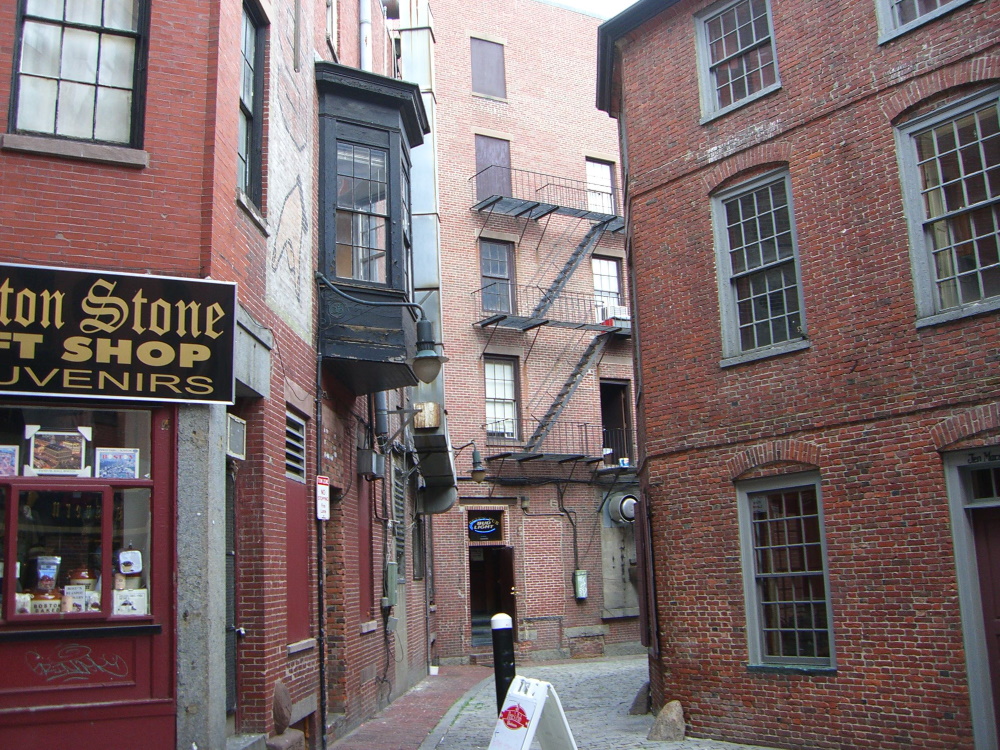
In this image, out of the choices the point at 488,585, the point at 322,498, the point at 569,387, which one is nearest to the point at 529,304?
the point at 569,387

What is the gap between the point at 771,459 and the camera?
11195 millimetres

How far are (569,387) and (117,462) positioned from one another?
18741 mm

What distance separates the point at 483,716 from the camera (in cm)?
1390

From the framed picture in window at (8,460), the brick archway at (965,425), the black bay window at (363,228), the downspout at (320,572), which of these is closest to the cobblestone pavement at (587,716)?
the downspout at (320,572)

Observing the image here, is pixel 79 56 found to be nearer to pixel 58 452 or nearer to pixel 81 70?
pixel 81 70

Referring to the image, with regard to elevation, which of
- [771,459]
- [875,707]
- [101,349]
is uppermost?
[101,349]

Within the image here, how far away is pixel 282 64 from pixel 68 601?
616 centimetres

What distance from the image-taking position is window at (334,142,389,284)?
40.8 feet

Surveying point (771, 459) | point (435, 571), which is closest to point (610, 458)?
point (435, 571)

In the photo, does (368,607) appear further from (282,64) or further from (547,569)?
(547,569)

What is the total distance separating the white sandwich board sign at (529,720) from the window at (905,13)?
7.95 m

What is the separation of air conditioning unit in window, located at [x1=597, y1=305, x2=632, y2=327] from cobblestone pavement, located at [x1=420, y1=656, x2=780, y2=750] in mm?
9177

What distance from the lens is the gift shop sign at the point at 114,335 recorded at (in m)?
7.18

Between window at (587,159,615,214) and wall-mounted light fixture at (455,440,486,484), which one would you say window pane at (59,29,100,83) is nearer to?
wall-mounted light fixture at (455,440,486,484)
